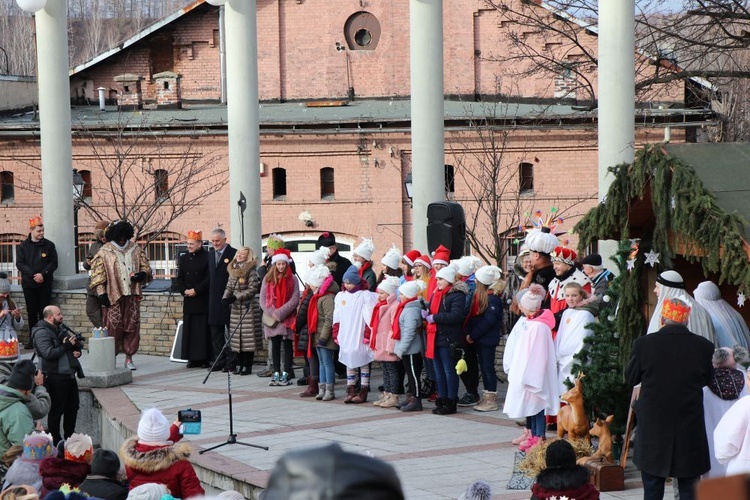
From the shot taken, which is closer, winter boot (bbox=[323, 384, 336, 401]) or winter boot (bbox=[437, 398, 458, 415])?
winter boot (bbox=[437, 398, 458, 415])

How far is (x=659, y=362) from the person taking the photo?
8.62 meters

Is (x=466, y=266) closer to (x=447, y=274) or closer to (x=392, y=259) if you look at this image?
(x=447, y=274)

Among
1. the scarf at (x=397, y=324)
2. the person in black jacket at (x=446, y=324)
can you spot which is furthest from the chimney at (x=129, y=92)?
the person in black jacket at (x=446, y=324)

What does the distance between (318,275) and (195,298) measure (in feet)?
11.2

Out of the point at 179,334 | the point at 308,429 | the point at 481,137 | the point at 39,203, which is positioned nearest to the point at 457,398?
the point at 308,429

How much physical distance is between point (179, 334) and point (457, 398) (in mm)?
6148

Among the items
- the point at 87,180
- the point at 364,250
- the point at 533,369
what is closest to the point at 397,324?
the point at 364,250

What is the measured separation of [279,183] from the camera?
38406 mm

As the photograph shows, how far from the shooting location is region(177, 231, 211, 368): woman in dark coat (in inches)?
693

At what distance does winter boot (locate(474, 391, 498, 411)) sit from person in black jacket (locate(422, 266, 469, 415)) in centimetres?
40

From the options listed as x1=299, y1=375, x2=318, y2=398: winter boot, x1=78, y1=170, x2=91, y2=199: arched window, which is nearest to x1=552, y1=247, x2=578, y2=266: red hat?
x1=299, y1=375, x2=318, y2=398: winter boot

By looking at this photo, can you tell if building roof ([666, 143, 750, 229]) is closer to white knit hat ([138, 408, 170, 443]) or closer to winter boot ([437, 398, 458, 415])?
white knit hat ([138, 408, 170, 443])

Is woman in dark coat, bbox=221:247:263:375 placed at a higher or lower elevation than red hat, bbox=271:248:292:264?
lower

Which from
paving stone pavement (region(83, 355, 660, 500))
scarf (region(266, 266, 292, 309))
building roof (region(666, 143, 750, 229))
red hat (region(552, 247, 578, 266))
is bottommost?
paving stone pavement (region(83, 355, 660, 500))
